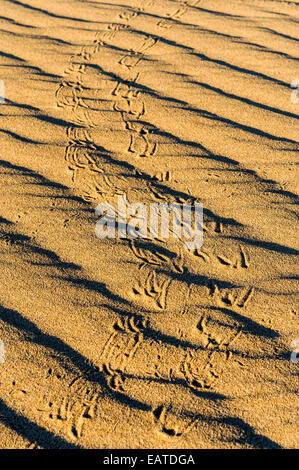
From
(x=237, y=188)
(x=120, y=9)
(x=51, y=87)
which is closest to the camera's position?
(x=237, y=188)

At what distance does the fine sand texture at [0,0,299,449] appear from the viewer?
154 centimetres

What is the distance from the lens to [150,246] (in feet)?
6.66

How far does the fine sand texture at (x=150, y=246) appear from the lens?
154 centimetres

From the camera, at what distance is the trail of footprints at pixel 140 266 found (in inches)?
62.5

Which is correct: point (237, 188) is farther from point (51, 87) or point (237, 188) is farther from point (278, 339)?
point (51, 87)

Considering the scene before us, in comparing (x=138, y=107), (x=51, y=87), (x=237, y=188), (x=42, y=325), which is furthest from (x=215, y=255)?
(x=51, y=87)

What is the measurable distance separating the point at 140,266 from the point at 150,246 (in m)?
0.14

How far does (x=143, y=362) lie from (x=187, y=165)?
1.20 m

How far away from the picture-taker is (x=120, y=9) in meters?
3.76

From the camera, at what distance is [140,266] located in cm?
194

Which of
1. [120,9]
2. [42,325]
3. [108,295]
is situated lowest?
[42,325]

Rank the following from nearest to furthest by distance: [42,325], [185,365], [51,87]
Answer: [185,365] < [42,325] < [51,87]

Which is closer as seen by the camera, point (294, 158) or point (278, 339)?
point (278, 339)

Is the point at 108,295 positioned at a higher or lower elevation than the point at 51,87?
lower
